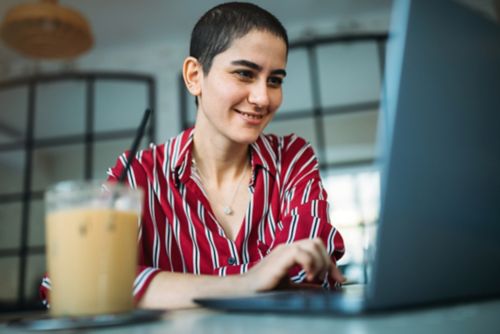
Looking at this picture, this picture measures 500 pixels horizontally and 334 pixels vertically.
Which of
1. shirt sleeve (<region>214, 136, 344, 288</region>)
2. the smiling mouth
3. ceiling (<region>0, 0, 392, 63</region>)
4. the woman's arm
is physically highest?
ceiling (<region>0, 0, 392, 63</region>)

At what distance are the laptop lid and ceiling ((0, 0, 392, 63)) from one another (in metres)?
3.41

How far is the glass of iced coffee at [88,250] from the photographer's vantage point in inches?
19.6

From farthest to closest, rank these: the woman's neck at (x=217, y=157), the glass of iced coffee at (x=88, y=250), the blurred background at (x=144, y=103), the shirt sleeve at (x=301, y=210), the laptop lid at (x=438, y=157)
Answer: the blurred background at (x=144, y=103) < the woman's neck at (x=217, y=157) < the shirt sleeve at (x=301, y=210) < the glass of iced coffee at (x=88, y=250) < the laptop lid at (x=438, y=157)

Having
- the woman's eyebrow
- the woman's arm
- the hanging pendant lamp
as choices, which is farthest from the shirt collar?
the hanging pendant lamp

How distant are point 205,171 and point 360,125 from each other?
285 cm

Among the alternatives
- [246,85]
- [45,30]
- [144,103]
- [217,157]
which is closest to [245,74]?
[246,85]

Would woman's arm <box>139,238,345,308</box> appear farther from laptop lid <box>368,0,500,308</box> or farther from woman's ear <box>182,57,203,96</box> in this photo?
woman's ear <box>182,57,203,96</box>

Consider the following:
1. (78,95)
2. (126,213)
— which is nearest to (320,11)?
(78,95)

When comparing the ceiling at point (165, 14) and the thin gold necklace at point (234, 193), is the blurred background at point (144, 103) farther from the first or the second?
the thin gold necklace at point (234, 193)

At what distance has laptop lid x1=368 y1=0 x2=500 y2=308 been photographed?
15.7 inches

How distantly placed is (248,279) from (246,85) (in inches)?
22.2

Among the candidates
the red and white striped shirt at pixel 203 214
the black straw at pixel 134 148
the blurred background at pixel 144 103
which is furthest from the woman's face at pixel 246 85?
the blurred background at pixel 144 103

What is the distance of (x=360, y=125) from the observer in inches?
155

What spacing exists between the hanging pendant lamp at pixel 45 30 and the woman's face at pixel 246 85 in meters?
1.38
